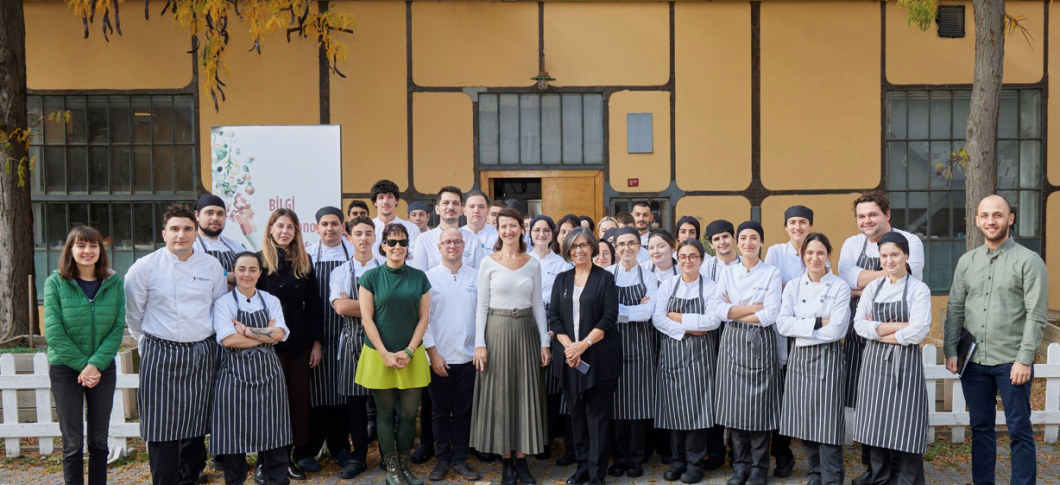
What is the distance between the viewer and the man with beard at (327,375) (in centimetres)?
500

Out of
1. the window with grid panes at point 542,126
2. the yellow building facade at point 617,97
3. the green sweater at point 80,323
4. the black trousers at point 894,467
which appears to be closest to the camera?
the green sweater at point 80,323

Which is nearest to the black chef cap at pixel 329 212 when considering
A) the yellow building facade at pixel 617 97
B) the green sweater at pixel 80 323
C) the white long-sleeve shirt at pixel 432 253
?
the white long-sleeve shirt at pixel 432 253

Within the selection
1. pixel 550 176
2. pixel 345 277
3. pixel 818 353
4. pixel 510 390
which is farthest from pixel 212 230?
pixel 550 176

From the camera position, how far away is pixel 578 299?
15.2ft

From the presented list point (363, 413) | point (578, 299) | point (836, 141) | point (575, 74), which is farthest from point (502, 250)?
point (836, 141)

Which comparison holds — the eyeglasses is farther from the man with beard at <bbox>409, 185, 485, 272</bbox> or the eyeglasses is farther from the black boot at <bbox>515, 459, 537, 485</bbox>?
the black boot at <bbox>515, 459, 537, 485</bbox>

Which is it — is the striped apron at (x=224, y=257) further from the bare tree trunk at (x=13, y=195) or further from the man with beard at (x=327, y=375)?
the bare tree trunk at (x=13, y=195)

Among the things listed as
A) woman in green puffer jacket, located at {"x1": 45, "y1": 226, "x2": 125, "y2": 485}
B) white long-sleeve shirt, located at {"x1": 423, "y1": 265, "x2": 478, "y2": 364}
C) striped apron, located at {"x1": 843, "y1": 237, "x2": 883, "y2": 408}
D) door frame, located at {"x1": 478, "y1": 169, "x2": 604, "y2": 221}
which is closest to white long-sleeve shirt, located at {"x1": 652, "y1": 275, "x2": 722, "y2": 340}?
striped apron, located at {"x1": 843, "y1": 237, "x2": 883, "y2": 408}

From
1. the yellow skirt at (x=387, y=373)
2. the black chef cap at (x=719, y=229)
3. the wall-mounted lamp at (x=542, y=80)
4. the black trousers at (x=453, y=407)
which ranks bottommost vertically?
the black trousers at (x=453, y=407)

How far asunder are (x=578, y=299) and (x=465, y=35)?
5.18m

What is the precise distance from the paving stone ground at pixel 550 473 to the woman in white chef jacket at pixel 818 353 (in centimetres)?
46

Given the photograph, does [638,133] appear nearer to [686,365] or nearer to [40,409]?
[686,365]

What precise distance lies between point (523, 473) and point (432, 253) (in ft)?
5.13

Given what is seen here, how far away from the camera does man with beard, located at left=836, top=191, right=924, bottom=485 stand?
15.4 ft
